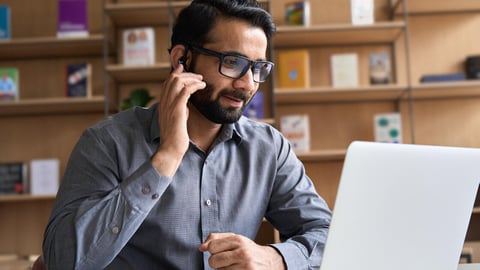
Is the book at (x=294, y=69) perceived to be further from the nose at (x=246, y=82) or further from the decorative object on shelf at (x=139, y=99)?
the nose at (x=246, y=82)

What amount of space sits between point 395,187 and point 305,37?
2.90 m

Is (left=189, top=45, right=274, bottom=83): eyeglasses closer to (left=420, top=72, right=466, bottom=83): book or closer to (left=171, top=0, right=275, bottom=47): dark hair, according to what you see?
(left=171, top=0, right=275, bottom=47): dark hair

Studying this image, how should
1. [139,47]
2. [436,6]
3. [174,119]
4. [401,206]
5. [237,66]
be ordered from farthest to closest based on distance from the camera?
[436,6], [139,47], [237,66], [174,119], [401,206]

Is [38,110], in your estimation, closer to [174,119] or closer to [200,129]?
[200,129]

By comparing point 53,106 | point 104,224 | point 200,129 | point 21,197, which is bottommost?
point 21,197

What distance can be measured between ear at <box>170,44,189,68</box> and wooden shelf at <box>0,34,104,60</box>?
2.25 m

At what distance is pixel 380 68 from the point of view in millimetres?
3746

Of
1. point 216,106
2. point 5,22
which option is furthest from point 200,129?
point 5,22

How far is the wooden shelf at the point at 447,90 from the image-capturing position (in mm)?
3521

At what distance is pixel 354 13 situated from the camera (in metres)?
3.70

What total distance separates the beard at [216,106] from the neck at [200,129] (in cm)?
4

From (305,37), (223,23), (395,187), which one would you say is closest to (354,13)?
(305,37)

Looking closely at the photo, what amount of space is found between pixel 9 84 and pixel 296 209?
2.70 meters

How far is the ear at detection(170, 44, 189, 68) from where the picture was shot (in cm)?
155
